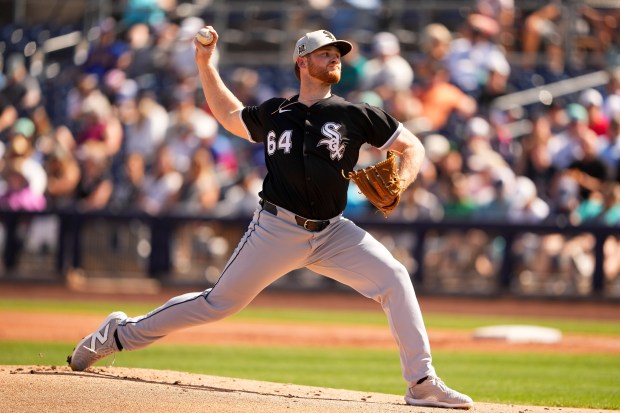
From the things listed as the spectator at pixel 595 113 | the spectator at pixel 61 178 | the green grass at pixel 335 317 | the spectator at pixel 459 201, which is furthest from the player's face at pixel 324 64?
the spectator at pixel 61 178

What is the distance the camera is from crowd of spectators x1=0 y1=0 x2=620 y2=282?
1454 centimetres

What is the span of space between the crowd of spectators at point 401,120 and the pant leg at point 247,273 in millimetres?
8122

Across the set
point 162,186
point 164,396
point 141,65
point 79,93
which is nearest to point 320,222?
point 164,396

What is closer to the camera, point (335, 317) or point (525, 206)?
point (335, 317)

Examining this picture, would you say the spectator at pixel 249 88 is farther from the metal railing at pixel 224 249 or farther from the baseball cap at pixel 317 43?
the baseball cap at pixel 317 43

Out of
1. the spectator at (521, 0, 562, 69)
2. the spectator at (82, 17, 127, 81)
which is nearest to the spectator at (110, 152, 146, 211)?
the spectator at (82, 17, 127, 81)

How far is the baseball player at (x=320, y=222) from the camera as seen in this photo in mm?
6027

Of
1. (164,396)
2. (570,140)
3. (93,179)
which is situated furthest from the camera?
(93,179)

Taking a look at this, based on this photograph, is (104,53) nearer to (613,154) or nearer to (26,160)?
(26,160)

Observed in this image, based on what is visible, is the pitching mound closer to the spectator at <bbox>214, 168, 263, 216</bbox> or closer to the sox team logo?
the sox team logo

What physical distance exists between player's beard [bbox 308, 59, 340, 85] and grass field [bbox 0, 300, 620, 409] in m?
2.40

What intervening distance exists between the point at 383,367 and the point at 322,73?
395 cm

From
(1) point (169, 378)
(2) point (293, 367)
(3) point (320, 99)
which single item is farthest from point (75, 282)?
(3) point (320, 99)

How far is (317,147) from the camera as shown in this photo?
6039 mm
